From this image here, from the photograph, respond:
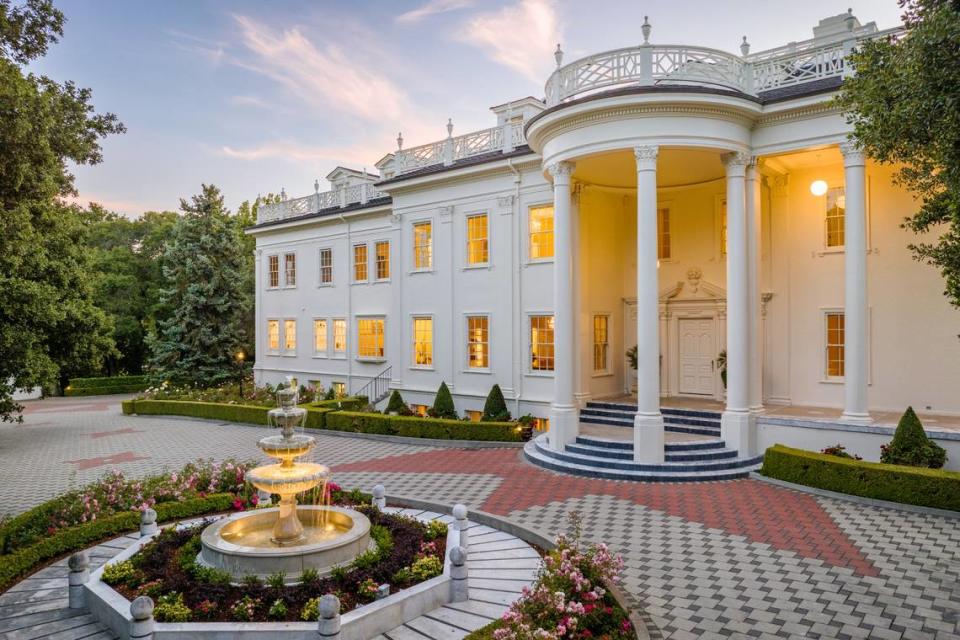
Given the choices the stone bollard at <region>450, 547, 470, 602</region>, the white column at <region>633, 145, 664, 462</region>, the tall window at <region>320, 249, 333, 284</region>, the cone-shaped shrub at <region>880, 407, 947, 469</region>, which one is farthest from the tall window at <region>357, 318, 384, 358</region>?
the cone-shaped shrub at <region>880, 407, 947, 469</region>

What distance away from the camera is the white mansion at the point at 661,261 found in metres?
13.8

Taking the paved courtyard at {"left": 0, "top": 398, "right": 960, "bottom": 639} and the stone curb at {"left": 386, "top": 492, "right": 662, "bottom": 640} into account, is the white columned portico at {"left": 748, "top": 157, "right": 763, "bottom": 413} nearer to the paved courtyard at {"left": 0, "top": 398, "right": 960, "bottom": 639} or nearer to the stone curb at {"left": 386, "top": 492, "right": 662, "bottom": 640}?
the paved courtyard at {"left": 0, "top": 398, "right": 960, "bottom": 639}

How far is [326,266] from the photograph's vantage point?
91.3 feet

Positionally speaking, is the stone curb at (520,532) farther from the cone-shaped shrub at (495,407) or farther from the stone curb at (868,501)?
the cone-shaped shrub at (495,407)

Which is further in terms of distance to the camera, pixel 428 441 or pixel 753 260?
pixel 428 441

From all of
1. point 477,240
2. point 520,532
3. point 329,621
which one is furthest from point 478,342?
point 329,621

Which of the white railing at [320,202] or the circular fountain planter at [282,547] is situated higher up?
the white railing at [320,202]

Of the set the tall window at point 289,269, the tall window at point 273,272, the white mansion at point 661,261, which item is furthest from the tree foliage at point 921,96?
the tall window at point 273,272

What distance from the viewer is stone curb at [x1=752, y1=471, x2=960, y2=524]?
10.4 m

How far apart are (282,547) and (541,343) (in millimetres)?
12734

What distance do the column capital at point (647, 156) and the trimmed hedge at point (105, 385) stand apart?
1515 inches

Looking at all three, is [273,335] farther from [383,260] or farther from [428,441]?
[428,441]

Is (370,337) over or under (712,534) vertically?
over

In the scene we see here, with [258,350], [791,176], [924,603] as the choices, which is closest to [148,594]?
[924,603]
